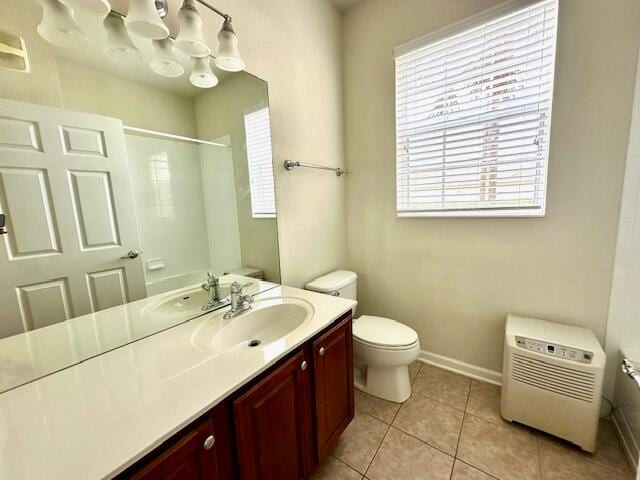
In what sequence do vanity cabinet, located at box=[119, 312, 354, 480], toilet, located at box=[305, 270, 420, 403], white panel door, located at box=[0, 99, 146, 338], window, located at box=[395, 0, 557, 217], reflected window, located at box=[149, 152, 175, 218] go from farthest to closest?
toilet, located at box=[305, 270, 420, 403], window, located at box=[395, 0, 557, 217], reflected window, located at box=[149, 152, 175, 218], white panel door, located at box=[0, 99, 146, 338], vanity cabinet, located at box=[119, 312, 354, 480]

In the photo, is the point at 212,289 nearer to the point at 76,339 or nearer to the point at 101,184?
the point at 76,339

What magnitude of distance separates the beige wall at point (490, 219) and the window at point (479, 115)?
0.22ft

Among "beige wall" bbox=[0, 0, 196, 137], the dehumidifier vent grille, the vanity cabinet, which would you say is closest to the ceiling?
"beige wall" bbox=[0, 0, 196, 137]

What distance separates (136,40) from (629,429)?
9.31ft

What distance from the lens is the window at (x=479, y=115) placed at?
55.9 inches

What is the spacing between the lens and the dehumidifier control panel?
1.24m

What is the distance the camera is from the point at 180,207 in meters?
1.12

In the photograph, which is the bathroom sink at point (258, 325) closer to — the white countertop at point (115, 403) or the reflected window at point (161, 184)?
the white countertop at point (115, 403)

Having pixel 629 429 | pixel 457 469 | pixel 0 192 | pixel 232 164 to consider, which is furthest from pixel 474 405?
pixel 0 192

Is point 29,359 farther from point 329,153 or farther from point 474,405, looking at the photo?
point 474,405

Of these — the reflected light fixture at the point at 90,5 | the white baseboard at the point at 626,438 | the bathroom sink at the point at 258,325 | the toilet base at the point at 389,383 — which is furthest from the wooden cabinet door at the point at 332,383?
the reflected light fixture at the point at 90,5

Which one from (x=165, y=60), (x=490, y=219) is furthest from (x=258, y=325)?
(x=490, y=219)

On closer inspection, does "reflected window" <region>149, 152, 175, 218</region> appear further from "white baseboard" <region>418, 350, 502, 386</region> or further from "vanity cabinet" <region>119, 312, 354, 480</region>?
"white baseboard" <region>418, 350, 502, 386</region>

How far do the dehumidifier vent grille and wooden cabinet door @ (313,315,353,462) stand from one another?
93 cm
